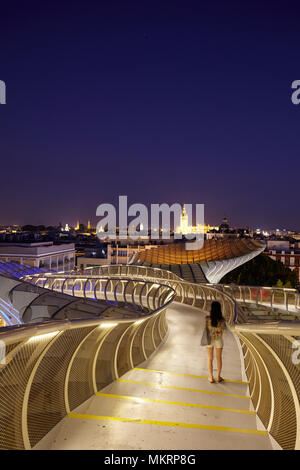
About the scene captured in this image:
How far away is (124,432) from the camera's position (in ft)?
9.41

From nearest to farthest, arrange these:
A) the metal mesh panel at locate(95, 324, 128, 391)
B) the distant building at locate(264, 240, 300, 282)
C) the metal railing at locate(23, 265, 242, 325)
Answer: the metal mesh panel at locate(95, 324, 128, 391), the metal railing at locate(23, 265, 242, 325), the distant building at locate(264, 240, 300, 282)

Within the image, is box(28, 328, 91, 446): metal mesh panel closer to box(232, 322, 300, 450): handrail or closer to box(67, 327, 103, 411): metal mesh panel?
box(67, 327, 103, 411): metal mesh panel

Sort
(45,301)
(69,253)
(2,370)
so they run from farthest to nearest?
(69,253), (45,301), (2,370)

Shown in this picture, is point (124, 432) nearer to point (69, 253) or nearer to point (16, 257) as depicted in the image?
point (16, 257)

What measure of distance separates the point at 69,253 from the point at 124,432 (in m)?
40.6

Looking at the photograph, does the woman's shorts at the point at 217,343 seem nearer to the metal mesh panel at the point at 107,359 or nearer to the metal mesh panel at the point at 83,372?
the metal mesh panel at the point at 107,359

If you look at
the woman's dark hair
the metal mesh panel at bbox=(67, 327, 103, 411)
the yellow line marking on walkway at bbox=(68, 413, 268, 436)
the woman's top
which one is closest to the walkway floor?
the yellow line marking on walkway at bbox=(68, 413, 268, 436)

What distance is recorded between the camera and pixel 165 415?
10.6ft

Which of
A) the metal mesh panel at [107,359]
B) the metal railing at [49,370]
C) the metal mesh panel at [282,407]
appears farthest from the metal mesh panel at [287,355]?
the metal mesh panel at [107,359]

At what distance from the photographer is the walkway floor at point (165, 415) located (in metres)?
2.74

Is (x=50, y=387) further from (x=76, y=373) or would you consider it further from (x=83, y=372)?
(x=83, y=372)

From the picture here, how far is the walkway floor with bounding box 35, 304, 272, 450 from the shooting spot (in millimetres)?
2736
